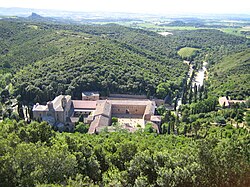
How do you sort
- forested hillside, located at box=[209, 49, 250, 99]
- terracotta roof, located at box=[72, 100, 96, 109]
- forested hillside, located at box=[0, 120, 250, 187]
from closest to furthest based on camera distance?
1. forested hillside, located at box=[0, 120, 250, 187]
2. terracotta roof, located at box=[72, 100, 96, 109]
3. forested hillside, located at box=[209, 49, 250, 99]

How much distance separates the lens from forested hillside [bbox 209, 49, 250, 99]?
76.6m

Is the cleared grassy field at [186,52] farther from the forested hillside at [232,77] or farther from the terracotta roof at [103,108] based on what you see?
the terracotta roof at [103,108]

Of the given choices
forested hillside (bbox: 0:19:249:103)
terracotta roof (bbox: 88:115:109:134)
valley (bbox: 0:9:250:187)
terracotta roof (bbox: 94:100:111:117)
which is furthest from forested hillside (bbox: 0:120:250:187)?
forested hillside (bbox: 0:19:249:103)

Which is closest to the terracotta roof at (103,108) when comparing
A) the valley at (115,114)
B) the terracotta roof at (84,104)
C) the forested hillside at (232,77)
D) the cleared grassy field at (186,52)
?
the valley at (115,114)

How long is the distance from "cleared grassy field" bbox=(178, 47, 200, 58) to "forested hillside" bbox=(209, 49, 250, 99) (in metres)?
19.7

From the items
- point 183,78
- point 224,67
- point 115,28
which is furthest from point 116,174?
point 115,28

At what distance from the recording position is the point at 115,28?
540ft

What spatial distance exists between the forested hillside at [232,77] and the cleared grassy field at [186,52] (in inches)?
777

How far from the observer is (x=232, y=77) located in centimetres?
8831

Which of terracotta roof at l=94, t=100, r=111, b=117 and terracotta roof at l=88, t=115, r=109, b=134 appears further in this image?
terracotta roof at l=94, t=100, r=111, b=117

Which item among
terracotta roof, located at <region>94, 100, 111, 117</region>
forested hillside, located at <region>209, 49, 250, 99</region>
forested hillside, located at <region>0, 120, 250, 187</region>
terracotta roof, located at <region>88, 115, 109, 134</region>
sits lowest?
terracotta roof, located at <region>88, 115, 109, 134</region>

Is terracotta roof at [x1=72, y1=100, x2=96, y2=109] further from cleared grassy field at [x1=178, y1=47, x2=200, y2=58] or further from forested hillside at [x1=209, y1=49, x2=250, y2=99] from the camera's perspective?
cleared grassy field at [x1=178, y1=47, x2=200, y2=58]

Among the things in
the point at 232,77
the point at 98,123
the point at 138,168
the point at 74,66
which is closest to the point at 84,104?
the point at 98,123

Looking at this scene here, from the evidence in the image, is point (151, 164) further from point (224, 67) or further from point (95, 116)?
point (224, 67)
